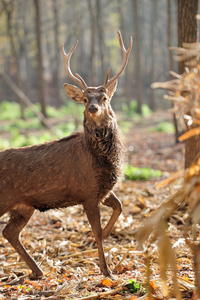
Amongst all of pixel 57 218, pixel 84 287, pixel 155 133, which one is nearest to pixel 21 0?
pixel 155 133

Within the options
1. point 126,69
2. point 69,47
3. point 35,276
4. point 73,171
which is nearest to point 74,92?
point 73,171

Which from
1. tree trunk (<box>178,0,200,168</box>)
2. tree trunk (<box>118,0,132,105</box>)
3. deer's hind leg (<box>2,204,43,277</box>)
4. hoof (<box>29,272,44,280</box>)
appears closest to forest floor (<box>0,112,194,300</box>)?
hoof (<box>29,272,44,280</box>)

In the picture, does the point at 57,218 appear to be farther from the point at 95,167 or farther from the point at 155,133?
the point at 155,133

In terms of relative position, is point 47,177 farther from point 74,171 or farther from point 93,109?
point 93,109

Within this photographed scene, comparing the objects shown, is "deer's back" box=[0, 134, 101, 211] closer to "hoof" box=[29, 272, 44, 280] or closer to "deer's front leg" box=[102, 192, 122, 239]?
"deer's front leg" box=[102, 192, 122, 239]

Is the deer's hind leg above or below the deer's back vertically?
Result: below

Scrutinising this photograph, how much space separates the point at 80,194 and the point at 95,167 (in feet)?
1.32

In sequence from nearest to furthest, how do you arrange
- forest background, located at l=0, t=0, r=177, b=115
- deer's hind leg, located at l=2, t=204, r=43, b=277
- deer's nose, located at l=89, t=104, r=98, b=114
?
deer's nose, located at l=89, t=104, r=98, b=114 → deer's hind leg, located at l=2, t=204, r=43, b=277 → forest background, located at l=0, t=0, r=177, b=115

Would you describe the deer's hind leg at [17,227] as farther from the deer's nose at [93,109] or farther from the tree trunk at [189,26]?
the tree trunk at [189,26]

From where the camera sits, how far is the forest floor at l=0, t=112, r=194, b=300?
443cm

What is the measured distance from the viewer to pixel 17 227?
226 inches

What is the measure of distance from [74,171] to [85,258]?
134 centimetres

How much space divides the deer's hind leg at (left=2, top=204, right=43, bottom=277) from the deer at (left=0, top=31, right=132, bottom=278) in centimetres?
4

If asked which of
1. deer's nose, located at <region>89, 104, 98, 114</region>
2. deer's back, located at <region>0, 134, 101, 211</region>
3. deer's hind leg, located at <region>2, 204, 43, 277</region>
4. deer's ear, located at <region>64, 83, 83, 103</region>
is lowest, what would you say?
deer's hind leg, located at <region>2, 204, 43, 277</region>
